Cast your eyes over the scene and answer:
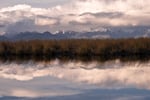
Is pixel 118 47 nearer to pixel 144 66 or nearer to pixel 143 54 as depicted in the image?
pixel 143 54

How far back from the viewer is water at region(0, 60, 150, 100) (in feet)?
72.8

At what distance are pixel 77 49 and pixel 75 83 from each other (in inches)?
1183

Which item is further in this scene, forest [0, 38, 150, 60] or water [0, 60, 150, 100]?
forest [0, 38, 150, 60]

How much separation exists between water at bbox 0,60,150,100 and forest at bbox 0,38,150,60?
18.0m

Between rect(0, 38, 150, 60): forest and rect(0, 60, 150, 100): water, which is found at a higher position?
rect(0, 38, 150, 60): forest

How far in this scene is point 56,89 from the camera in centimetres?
2486

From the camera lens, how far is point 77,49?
5734 centimetres

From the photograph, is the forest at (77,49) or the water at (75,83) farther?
the forest at (77,49)

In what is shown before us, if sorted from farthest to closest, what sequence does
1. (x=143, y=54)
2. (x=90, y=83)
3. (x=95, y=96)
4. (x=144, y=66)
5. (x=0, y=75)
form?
(x=143, y=54)
(x=144, y=66)
(x=0, y=75)
(x=90, y=83)
(x=95, y=96)

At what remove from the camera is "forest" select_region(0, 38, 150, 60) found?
2186 inches

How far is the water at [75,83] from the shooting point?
22.2 meters

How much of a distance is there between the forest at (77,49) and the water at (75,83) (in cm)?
1800

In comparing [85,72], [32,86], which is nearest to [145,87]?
[32,86]

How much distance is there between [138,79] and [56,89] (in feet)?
18.8
